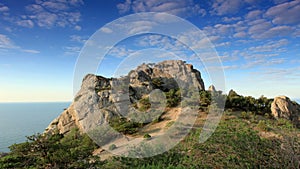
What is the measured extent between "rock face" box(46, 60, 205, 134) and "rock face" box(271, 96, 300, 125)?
33.9ft

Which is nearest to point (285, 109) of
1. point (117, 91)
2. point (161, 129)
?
point (161, 129)

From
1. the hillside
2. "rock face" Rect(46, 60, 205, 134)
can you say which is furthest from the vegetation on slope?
"rock face" Rect(46, 60, 205, 134)

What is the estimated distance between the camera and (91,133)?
18.9 metres

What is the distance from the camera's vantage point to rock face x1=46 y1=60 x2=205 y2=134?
76.0ft

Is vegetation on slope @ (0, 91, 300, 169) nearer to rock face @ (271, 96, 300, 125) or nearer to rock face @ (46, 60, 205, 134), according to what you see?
→ rock face @ (46, 60, 205, 134)

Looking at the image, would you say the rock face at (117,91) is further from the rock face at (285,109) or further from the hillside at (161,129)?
the rock face at (285,109)

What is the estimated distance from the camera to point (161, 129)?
18.1 m

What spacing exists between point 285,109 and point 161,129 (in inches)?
565

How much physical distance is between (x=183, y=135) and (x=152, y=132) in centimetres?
302

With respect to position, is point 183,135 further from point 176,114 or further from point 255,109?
point 255,109

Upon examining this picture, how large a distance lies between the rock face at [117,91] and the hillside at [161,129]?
0.10 metres

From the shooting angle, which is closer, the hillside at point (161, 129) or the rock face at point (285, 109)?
the hillside at point (161, 129)

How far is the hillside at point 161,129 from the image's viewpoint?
309 inches

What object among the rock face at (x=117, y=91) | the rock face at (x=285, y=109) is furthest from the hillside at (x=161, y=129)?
the rock face at (x=117, y=91)
